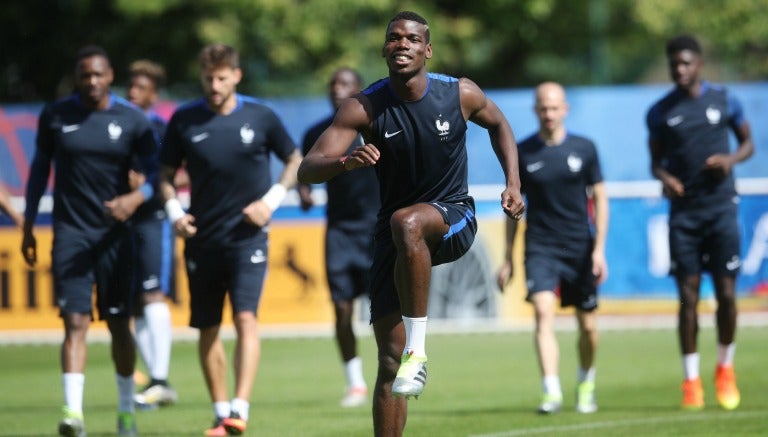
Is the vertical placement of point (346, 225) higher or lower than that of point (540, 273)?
higher

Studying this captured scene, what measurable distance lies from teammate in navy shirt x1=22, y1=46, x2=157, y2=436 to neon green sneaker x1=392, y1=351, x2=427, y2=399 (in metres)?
3.50

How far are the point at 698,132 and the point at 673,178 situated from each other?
44cm

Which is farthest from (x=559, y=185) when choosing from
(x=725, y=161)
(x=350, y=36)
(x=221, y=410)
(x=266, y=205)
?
(x=350, y=36)

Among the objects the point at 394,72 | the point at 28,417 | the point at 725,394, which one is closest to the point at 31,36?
the point at 28,417

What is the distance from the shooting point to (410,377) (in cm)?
761

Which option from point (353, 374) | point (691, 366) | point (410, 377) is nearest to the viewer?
point (410, 377)

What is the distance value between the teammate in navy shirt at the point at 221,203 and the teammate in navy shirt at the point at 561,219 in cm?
216

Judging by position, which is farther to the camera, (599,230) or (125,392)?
(599,230)

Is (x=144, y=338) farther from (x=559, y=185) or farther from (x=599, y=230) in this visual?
(x=599, y=230)

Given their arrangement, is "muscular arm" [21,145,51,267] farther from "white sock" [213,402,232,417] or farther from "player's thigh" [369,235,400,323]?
"player's thigh" [369,235,400,323]

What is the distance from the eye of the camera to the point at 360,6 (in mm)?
25734

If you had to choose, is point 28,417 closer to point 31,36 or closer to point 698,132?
point 698,132

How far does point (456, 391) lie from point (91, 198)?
3.96 m

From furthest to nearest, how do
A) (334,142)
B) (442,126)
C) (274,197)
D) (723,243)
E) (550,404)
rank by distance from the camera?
(723,243) < (550,404) < (274,197) < (442,126) < (334,142)
